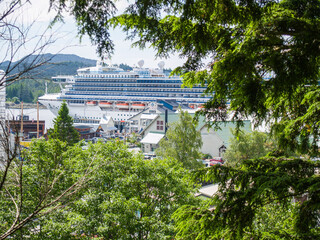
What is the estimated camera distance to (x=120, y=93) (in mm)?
56312

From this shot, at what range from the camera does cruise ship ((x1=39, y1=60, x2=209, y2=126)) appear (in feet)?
173

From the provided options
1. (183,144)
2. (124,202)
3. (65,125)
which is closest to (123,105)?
(65,125)

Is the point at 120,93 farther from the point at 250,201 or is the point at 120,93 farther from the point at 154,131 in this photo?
the point at 250,201

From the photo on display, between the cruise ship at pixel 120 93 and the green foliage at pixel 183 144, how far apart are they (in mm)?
35342

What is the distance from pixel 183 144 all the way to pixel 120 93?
42.1 meters

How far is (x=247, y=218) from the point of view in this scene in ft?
8.95

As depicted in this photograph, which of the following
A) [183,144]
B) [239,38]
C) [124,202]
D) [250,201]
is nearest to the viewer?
[250,201]

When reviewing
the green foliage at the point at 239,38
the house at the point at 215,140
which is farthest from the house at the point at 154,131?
the green foliage at the point at 239,38

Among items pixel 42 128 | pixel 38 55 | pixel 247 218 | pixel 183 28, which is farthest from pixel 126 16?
pixel 42 128

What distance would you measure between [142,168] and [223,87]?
5327 millimetres

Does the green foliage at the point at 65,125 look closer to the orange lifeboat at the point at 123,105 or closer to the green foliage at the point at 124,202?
the green foliage at the point at 124,202

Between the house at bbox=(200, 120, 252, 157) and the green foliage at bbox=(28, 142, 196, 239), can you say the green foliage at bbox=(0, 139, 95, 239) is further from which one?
the house at bbox=(200, 120, 252, 157)

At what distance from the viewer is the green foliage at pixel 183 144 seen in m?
15.3

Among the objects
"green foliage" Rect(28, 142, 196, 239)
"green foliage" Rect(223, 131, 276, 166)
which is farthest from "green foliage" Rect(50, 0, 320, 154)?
"green foliage" Rect(223, 131, 276, 166)
